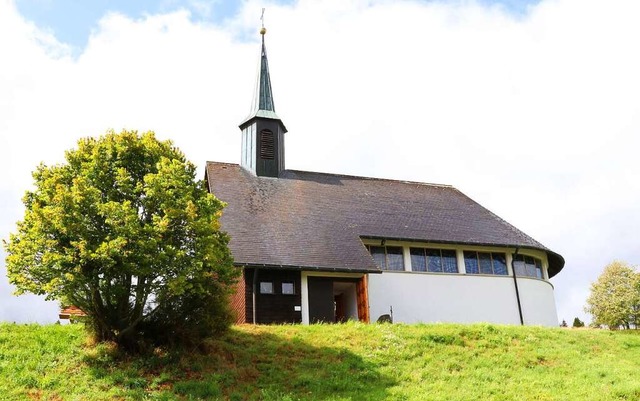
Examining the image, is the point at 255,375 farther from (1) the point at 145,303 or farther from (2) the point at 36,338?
(2) the point at 36,338

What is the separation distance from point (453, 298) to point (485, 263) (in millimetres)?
2419

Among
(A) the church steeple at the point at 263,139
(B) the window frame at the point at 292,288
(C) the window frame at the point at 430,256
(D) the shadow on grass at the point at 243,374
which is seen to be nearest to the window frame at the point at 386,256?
(C) the window frame at the point at 430,256

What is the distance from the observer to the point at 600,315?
1238 inches

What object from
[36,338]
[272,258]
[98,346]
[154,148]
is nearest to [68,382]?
[98,346]

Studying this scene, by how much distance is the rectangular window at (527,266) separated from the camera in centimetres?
2794

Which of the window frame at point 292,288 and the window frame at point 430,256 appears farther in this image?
the window frame at point 430,256

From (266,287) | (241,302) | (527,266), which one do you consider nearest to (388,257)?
(266,287)

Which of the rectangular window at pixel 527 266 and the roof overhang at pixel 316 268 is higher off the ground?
the rectangular window at pixel 527 266

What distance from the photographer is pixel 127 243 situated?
48.2 feet

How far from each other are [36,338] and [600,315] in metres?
25.5

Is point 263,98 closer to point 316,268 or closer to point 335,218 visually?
point 335,218

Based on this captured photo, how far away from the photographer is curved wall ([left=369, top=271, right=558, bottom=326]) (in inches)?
989

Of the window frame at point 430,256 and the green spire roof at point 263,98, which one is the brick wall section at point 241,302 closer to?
the window frame at point 430,256

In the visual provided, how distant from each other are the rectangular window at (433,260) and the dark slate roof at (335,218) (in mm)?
668
